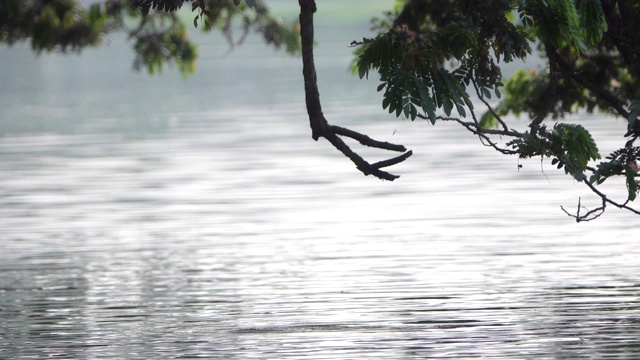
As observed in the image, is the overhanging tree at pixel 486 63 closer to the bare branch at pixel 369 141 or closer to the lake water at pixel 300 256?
the bare branch at pixel 369 141

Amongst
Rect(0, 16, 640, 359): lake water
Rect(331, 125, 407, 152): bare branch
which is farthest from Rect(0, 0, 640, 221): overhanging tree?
Rect(0, 16, 640, 359): lake water

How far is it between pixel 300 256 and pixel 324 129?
8338mm

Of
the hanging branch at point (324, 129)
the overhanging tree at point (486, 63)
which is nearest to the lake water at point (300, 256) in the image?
the overhanging tree at point (486, 63)

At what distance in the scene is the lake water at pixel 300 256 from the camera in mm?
11938

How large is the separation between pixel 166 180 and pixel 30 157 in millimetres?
6446

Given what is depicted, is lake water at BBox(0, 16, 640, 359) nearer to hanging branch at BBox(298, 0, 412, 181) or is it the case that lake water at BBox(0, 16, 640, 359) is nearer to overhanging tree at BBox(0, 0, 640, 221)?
overhanging tree at BBox(0, 0, 640, 221)

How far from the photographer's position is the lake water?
470 inches

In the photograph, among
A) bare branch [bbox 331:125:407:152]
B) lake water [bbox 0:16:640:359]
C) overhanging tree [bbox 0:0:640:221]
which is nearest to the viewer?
bare branch [bbox 331:125:407:152]

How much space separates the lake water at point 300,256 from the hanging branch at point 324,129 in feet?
9.38

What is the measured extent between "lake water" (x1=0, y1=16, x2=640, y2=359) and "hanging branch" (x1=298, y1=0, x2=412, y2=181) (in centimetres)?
286

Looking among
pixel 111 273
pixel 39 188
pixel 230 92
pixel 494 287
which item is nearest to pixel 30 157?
pixel 39 188

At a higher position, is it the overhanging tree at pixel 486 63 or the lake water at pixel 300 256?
the overhanging tree at pixel 486 63

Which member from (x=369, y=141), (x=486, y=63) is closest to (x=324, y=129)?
(x=369, y=141)

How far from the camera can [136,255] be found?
17391mm
